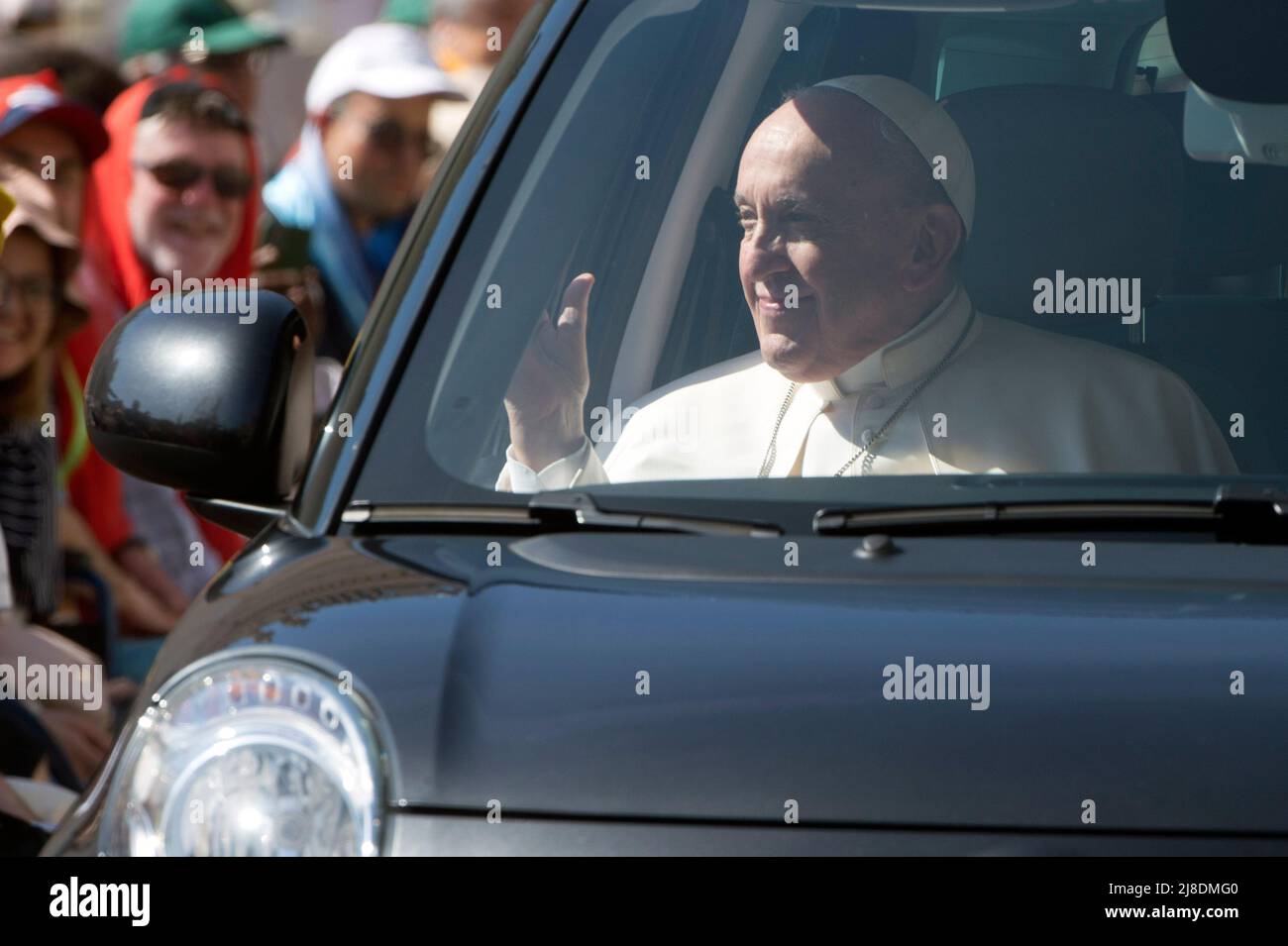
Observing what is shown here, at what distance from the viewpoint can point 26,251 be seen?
5141 millimetres

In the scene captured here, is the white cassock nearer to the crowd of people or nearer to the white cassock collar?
the white cassock collar

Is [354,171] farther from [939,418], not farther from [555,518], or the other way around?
[555,518]

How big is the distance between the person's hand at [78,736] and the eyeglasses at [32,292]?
0.96 m

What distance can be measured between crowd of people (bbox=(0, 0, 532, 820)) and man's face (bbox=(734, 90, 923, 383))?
7.19 ft

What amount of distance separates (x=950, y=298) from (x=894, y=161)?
18 cm

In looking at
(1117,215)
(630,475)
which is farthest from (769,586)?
(1117,215)

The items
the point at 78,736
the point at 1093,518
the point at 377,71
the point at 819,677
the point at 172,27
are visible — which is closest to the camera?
the point at 819,677

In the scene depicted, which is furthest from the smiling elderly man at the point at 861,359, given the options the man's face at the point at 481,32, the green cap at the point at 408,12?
the green cap at the point at 408,12

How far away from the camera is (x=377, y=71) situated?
622 cm

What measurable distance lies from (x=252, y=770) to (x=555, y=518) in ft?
1.48

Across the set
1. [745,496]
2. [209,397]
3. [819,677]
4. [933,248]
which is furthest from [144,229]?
[819,677]

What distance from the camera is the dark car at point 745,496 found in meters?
1.88

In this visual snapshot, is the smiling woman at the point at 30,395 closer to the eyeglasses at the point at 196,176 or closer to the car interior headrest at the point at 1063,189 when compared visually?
the eyeglasses at the point at 196,176

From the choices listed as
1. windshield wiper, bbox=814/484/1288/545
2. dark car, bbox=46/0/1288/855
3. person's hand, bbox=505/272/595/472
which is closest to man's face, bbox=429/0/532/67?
dark car, bbox=46/0/1288/855
